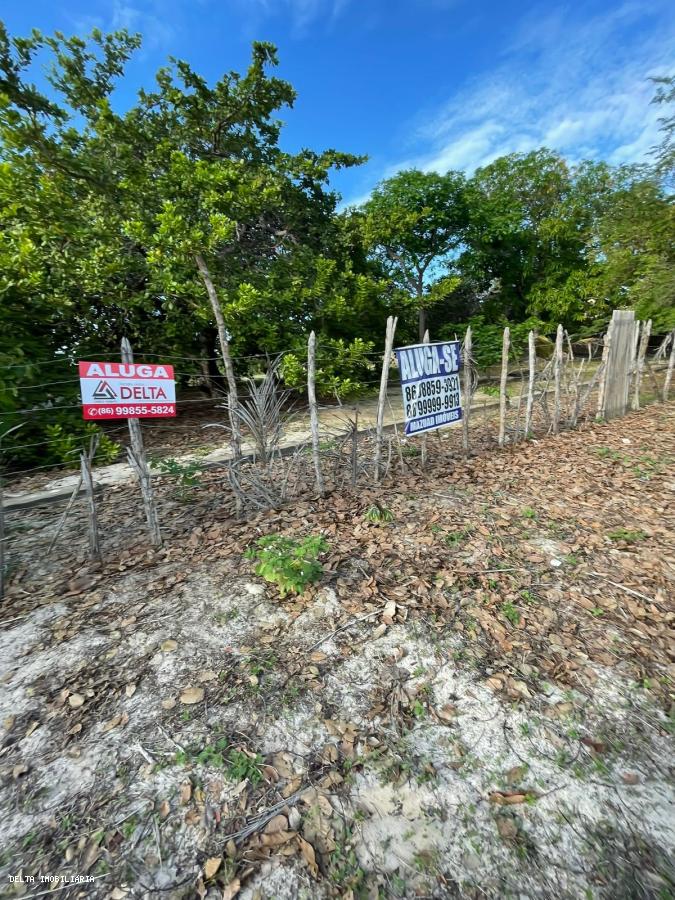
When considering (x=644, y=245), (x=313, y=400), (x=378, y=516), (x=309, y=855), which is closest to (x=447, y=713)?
(x=309, y=855)

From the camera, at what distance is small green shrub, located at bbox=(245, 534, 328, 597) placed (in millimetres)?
2559

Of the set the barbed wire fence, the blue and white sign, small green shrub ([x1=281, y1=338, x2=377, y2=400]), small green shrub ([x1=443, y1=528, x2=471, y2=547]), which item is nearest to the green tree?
the barbed wire fence

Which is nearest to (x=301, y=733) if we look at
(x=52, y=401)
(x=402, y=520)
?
(x=402, y=520)

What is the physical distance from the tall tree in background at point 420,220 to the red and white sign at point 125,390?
1277 centimetres

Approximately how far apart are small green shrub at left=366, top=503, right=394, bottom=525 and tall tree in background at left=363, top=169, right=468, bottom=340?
39.7 ft

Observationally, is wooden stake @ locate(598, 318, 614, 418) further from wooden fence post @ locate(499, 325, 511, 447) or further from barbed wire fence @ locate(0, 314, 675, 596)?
wooden fence post @ locate(499, 325, 511, 447)

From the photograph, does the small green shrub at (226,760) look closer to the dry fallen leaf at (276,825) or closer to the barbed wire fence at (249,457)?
the dry fallen leaf at (276,825)

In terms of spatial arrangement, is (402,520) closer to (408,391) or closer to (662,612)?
(408,391)

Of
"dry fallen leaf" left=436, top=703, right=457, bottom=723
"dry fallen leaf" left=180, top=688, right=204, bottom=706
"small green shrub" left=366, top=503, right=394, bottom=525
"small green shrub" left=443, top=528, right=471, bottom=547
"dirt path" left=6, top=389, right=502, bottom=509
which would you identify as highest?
"dirt path" left=6, top=389, right=502, bottom=509

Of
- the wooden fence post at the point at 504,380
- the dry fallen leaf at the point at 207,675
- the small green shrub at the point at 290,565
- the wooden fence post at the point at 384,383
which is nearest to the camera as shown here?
the dry fallen leaf at the point at 207,675

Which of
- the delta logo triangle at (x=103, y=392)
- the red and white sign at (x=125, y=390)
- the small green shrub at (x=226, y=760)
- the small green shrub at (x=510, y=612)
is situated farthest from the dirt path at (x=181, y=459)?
the small green shrub at (x=226, y=760)

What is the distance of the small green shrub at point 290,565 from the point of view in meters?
2.56

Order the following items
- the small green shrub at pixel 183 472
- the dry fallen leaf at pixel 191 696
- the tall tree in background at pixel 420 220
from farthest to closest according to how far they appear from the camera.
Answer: the tall tree in background at pixel 420 220, the small green shrub at pixel 183 472, the dry fallen leaf at pixel 191 696

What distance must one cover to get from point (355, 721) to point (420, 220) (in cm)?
1707
